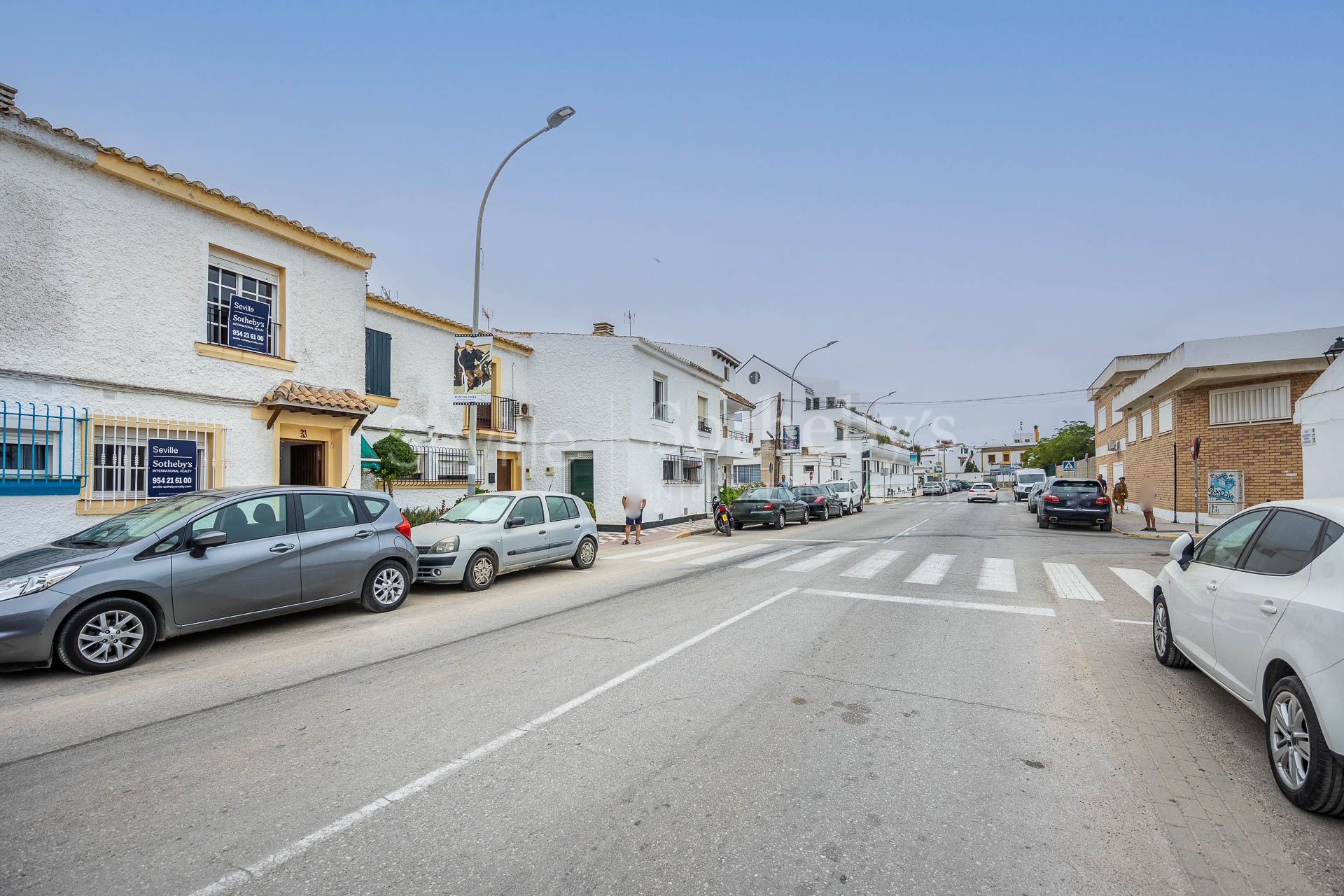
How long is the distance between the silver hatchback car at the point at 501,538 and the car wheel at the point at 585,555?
0.01 meters

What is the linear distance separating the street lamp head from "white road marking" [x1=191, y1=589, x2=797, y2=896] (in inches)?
389

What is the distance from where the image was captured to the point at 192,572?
20.4 feet

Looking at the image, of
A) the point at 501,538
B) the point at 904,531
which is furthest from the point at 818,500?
the point at 501,538

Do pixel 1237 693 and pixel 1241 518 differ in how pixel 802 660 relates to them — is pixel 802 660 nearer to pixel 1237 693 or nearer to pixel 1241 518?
pixel 1237 693

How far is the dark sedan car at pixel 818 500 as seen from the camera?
2734 cm

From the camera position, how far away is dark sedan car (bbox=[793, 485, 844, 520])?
27344 millimetres

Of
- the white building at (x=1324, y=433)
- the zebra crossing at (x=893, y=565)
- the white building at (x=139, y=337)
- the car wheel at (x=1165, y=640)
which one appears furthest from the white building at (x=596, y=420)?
the car wheel at (x=1165, y=640)

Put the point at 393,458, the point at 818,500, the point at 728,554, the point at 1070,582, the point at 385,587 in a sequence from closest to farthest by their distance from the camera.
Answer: the point at 385,587 → the point at 1070,582 → the point at 728,554 → the point at 393,458 → the point at 818,500

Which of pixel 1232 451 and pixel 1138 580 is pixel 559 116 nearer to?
pixel 1138 580

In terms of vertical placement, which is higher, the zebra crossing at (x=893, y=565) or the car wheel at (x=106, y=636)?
the car wheel at (x=106, y=636)

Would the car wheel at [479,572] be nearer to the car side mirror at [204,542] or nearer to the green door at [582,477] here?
the car side mirror at [204,542]

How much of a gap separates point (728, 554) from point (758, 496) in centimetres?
870

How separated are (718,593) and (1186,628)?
17.8 feet

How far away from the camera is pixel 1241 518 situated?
4832 mm
